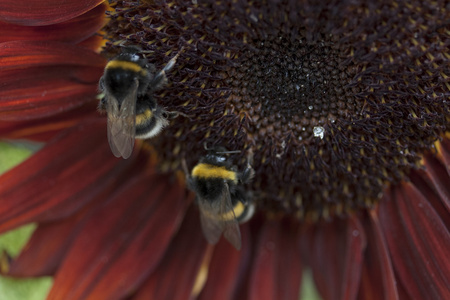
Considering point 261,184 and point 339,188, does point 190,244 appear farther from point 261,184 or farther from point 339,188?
point 339,188

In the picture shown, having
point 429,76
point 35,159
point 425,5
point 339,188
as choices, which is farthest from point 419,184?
point 35,159

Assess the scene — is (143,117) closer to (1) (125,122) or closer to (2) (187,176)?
(1) (125,122)

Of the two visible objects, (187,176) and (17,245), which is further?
(17,245)

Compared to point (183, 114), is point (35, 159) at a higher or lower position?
lower

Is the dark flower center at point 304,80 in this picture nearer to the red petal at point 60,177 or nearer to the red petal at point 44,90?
the red petal at point 44,90

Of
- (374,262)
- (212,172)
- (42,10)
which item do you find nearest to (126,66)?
(42,10)
